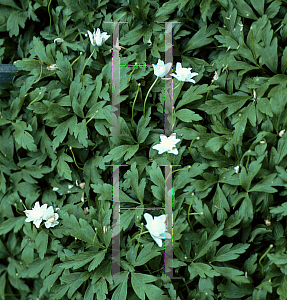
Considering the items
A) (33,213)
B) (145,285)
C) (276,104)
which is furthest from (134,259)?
(276,104)

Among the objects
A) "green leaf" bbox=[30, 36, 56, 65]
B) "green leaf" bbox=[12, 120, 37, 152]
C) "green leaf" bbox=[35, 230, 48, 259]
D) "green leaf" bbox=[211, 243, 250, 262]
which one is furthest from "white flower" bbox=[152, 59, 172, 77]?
"green leaf" bbox=[35, 230, 48, 259]

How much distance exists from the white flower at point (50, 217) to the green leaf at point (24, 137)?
29 centimetres

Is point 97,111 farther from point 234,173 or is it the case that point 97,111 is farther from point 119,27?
point 234,173

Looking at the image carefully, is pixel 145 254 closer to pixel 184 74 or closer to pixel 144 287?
pixel 144 287

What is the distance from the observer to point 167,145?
1.22m

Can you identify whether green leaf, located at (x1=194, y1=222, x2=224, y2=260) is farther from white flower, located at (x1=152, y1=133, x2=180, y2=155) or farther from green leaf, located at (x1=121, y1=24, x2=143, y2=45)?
green leaf, located at (x1=121, y1=24, x2=143, y2=45)

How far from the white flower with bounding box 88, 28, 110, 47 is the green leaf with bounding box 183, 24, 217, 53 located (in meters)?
0.40

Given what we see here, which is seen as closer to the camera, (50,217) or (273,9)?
(273,9)

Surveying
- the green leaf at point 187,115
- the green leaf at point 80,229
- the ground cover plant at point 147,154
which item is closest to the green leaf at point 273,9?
the ground cover plant at point 147,154

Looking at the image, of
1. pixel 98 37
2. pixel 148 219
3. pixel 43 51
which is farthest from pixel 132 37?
pixel 148 219

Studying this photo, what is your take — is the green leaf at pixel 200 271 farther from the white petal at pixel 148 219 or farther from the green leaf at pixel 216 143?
the green leaf at pixel 216 143

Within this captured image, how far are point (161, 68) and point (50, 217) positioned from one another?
81 centimetres

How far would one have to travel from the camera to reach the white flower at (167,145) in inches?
48.0

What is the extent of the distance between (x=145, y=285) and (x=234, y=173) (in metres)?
0.55
